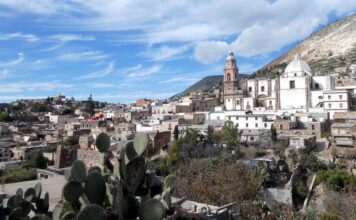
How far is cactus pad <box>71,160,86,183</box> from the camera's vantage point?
521 cm

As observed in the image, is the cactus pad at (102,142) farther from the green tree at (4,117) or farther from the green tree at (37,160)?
the green tree at (4,117)

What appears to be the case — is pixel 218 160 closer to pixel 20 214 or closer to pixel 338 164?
pixel 338 164

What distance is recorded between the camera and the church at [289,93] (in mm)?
40625

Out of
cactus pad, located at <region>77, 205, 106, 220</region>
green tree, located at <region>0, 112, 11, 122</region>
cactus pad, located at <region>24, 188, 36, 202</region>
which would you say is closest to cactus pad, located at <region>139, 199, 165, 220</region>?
cactus pad, located at <region>77, 205, 106, 220</region>

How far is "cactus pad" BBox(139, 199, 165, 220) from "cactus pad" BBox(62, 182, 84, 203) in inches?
38.5

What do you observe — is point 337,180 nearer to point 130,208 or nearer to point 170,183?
point 170,183

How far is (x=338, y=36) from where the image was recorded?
4929 inches

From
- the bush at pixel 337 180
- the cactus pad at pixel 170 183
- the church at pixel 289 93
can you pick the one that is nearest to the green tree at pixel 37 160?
the bush at pixel 337 180

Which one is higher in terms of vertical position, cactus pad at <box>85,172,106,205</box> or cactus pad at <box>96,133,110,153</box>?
cactus pad at <box>96,133,110,153</box>

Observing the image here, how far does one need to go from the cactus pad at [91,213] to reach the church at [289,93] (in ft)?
127

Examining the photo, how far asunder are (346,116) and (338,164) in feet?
36.6

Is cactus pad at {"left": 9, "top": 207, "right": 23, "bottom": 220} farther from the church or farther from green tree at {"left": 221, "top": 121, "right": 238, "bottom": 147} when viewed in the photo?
the church

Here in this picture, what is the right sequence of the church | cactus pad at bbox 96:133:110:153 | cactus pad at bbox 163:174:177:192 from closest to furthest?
cactus pad at bbox 96:133:110:153, cactus pad at bbox 163:174:177:192, the church

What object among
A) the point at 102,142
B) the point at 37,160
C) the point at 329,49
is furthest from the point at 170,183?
the point at 329,49
